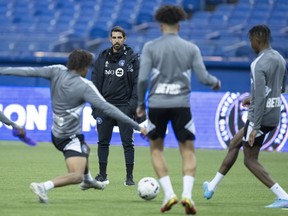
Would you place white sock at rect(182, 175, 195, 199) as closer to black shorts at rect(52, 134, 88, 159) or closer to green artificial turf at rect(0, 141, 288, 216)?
green artificial turf at rect(0, 141, 288, 216)

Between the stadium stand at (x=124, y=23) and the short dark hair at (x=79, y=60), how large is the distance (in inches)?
594

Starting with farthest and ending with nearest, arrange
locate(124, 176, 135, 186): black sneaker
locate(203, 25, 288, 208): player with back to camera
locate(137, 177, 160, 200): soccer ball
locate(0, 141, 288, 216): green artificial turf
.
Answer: locate(124, 176, 135, 186): black sneaker → locate(137, 177, 160, 200): soccer ball → locate(203, 25, 288, 208): player with back to camera → locate(0, 141, 288, 216): green artificial turf

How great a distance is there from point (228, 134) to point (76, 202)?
37.4 feet

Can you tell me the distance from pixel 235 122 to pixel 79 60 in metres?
11.6

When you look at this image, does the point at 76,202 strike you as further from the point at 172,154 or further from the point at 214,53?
the point at 214,53

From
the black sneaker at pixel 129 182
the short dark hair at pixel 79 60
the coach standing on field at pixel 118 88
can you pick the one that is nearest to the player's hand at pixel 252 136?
the short dark hair at pixel 79 60

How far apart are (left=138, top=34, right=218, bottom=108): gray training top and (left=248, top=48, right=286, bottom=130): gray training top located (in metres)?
1.04

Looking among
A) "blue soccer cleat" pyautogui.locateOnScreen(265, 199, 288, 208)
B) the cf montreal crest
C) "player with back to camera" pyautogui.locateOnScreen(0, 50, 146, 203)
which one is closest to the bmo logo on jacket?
"player with back to camera" pyautogui.locateOnScreen(0, 50, 146, 203)

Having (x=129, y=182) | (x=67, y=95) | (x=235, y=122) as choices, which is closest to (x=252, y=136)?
(x=67, y=95)

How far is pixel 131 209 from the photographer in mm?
10445

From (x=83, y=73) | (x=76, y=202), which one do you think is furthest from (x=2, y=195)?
(x=83, y=73)

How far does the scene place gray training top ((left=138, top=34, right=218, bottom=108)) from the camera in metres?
9.91

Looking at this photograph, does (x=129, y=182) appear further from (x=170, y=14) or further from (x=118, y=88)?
(x=170, y=14)

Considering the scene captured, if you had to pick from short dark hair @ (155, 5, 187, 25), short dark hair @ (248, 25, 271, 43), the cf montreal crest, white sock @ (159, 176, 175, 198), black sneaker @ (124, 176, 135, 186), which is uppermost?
short dark hair @ (155, 5, 187, 25)
